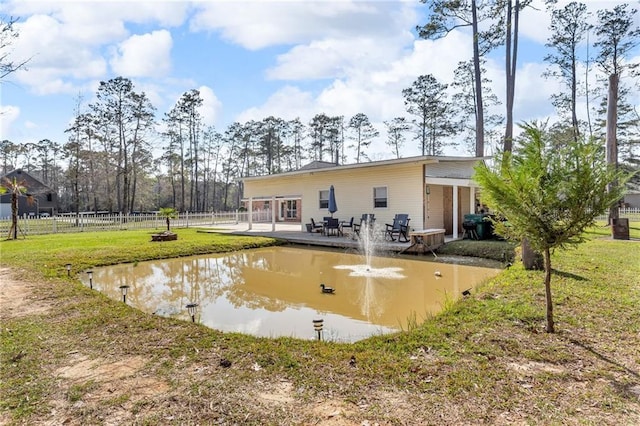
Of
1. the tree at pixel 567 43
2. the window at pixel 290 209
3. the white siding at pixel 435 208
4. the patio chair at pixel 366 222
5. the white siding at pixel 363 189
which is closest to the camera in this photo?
the white siding at pixel 363 189

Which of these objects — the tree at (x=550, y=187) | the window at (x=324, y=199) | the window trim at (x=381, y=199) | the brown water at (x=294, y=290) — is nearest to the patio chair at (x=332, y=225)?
the window trim at (x=381, y=199)

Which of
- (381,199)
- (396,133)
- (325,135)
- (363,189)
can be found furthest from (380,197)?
(325,135)

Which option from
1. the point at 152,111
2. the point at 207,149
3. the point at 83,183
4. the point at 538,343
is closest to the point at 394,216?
the point at 538,343

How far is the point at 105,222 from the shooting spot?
19.0 metres

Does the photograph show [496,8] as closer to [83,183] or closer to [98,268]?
[98,268]

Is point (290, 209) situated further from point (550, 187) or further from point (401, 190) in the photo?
point (550, 187)

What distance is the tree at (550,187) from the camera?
3436mm

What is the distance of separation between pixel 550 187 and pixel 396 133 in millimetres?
34617

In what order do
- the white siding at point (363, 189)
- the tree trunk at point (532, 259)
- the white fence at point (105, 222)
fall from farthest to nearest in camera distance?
1. the white fence at point (105, 222)
2. the white siding at point (363, 189)
3. the tree trunk at point (532, 259)

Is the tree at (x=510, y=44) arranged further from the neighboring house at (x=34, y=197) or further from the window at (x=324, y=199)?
the neighboring house at (x=34, y=197)

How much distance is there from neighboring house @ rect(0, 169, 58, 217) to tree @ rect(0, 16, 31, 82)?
37.5 m

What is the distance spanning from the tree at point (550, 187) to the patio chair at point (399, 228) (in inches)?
350

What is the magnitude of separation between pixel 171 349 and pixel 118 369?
20.2 inches

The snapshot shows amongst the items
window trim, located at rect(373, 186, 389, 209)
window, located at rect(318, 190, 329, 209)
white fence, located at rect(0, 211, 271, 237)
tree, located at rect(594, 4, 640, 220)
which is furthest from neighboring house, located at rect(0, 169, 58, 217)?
tree, located at rect(594, 4, 640, 220)
